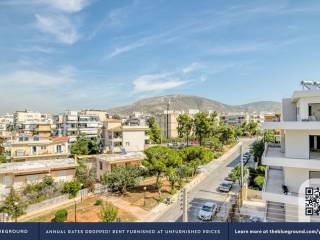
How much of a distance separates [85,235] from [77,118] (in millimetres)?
43920

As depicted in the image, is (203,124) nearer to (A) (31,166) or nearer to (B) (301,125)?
(A) (31,166)

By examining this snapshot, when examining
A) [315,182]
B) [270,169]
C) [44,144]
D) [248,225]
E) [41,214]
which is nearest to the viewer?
[248,225]

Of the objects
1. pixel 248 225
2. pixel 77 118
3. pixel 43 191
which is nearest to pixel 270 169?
pixel 248 225

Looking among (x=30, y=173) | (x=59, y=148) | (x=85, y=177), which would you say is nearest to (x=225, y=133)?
(x=59, y=148)

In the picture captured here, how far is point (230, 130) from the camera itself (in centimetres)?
4509

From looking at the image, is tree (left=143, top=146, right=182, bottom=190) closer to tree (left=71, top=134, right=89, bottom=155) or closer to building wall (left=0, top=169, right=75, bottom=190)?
building wall (left=0, top=169, right=75, bottom=190)

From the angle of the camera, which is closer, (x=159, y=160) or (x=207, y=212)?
(x=207, y=212)

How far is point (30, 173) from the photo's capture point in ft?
67.2

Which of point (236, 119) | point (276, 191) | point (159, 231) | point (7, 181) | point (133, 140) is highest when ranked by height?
point (236, 119)

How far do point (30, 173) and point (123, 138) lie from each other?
12.8 m

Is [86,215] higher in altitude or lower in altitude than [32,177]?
lower

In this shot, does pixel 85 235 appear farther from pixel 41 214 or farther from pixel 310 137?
pixel 41 214

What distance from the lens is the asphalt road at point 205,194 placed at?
1539 cm

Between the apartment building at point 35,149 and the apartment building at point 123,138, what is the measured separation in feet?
16.8
